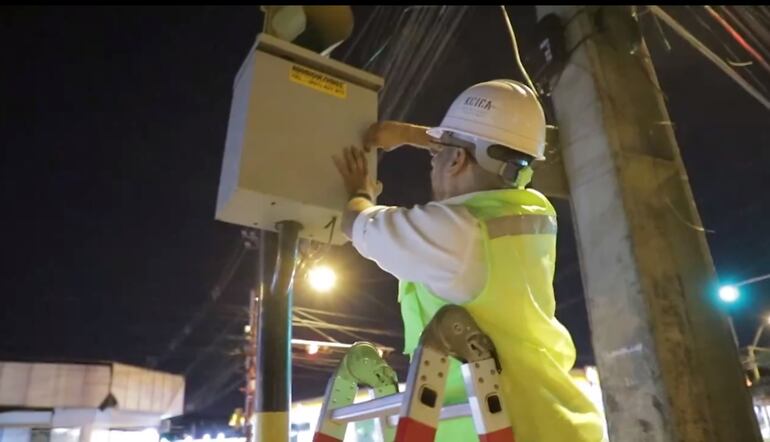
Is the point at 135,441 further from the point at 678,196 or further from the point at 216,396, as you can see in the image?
the point at 216,396

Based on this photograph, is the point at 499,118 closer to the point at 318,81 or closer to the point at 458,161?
the point at 458,161

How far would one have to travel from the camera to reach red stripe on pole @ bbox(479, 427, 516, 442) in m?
1.29

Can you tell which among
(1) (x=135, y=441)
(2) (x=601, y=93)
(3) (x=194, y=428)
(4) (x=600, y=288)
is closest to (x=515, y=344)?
(4) (x=600, y=288)

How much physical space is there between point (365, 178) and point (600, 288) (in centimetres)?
105

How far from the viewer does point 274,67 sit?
2.21 m

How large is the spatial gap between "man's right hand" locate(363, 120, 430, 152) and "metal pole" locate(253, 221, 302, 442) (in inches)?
16.9

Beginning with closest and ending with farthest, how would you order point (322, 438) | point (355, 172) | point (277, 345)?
point (322, 438) → point (355, 172) → point (277, 345)

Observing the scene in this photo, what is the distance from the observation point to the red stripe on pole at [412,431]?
126 cm

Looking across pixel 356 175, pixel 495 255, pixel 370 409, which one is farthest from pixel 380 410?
pixel 356 175

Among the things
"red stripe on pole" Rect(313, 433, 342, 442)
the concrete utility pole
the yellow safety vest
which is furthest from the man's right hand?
"red stripe on pole" Rect(313, 433, 342, 442)

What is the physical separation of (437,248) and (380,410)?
1.59 ft

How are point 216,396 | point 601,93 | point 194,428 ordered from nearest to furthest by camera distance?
1. point 601,93
2. point 194,428
3. point 216,396

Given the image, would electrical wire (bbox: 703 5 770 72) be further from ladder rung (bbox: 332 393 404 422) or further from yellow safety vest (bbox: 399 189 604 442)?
ladder rung (bbox: 332 393 404 422)

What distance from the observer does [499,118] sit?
178 cm
